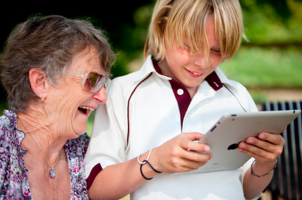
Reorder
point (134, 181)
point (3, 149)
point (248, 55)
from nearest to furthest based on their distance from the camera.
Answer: point (3, 149), point (134, 181), point (248, 55)

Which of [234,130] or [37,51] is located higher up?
[37,51]

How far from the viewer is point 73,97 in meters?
1.74

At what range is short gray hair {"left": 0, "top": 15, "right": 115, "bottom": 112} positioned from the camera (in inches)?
66.9

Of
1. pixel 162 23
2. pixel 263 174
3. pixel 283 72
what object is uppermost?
pixel 162 23

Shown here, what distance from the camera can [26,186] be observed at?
60.0 inches

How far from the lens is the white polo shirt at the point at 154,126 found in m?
1.71

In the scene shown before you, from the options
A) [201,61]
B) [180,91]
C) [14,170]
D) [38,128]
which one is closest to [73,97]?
[38,128]

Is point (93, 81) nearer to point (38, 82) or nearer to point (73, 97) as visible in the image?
point (73, 97)

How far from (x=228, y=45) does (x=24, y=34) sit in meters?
1.25

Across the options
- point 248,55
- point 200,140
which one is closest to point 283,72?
point 248,55

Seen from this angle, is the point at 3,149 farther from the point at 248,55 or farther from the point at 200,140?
the point at 248,55

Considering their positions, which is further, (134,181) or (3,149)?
(134,181)

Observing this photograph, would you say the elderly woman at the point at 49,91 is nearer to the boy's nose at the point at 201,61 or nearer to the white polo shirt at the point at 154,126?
the white polo shirt at the point at 154,126

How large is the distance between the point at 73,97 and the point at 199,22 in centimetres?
88
